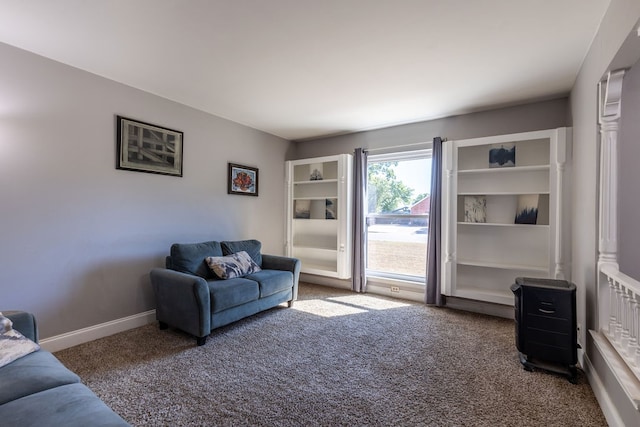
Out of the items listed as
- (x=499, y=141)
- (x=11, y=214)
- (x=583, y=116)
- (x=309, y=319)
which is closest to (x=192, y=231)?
(x=11, y=214)

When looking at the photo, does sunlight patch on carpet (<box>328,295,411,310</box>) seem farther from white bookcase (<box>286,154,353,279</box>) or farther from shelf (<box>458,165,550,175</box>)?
shelf (<box>458,165,550,175</box>)

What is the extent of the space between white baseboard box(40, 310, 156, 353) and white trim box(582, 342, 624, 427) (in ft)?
12.5

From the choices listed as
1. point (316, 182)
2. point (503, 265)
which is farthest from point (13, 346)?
point (503, 265)

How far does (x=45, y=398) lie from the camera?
1.17 meters

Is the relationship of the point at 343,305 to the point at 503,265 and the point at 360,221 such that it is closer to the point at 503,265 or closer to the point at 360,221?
the point at 360,221

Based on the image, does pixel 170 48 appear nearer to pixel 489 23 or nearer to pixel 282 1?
pixel 282 1

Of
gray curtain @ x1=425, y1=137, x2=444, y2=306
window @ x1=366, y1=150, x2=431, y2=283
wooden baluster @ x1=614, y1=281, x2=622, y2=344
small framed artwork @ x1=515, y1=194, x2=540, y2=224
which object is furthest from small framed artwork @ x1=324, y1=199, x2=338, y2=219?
wooden baluster @ x1=614, y1=281, x2=622, y2=344

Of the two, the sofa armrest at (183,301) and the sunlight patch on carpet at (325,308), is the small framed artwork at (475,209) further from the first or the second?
the sofa armrest at (183,301)

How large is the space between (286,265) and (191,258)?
1.16m

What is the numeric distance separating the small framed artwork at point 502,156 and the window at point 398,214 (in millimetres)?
780

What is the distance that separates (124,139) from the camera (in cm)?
289

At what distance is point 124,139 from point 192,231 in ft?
4.05

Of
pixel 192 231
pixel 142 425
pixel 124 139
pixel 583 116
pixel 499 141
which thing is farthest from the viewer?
pixel 192 231

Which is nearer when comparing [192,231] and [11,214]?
[11,214]
